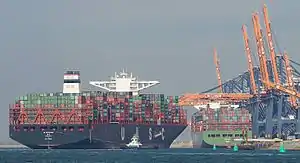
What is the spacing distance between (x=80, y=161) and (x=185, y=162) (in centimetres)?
1387

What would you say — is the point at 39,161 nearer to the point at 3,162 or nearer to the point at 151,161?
the point at 3,162

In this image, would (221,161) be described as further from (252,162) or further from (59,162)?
(59,162)

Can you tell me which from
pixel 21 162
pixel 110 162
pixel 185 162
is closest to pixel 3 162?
pixel 21 162

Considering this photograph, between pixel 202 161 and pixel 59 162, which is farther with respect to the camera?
pixel 202 161

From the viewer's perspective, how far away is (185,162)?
14325 centimetres

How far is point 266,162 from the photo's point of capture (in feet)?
465

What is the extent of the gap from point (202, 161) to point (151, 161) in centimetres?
732

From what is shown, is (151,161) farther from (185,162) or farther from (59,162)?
(59,162)

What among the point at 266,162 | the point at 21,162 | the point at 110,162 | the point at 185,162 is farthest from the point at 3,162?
the point at 266,162

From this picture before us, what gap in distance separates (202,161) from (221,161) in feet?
8.66

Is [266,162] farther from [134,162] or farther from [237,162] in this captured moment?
[134,162]

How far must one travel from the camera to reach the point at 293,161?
14500cm

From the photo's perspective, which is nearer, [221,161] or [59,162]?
[59,162]

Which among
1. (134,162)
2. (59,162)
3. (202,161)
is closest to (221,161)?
(202,161)
